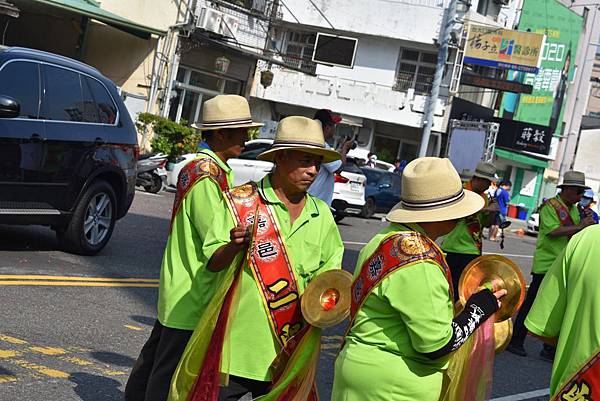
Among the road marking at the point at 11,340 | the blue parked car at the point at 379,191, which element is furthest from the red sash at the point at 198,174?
the blue parked car at the point at 379,191

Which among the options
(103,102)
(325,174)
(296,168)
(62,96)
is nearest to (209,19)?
(103,102)

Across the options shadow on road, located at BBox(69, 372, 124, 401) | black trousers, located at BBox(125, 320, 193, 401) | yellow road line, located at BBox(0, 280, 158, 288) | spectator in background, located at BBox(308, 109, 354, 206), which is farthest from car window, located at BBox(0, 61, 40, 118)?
black trousers, located at BBox(125, 320, 193, 401)

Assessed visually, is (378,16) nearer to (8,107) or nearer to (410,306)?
(8,107)

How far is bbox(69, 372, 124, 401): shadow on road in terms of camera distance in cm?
596

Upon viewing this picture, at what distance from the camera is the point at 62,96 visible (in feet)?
33.0

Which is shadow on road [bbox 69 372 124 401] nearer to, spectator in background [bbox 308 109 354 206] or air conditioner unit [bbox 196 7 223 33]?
spectator in background [bbox 308 109 354 206]

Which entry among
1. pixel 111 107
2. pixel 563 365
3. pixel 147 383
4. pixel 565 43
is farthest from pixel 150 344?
pixel 565 43

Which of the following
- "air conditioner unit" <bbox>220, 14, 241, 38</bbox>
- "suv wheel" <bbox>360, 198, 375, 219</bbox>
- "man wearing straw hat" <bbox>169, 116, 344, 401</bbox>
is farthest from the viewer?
"air conditioner unit" <bbox>220, 14, 241, 38</bbox>

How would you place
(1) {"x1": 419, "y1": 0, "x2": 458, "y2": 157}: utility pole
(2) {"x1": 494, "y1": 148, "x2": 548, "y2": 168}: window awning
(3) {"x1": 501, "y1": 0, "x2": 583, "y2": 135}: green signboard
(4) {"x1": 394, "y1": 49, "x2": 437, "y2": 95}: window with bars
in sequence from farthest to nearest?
(3) {"x1": 501, "y1": 0, "x2": 583, "y2": 135}: green signboard < (2) {"x1": 494, "y1": 148, "x2": 548, "y2": 168}: window awning < (4) {"x1": 394, "y1": 49, "x2": 437, "y2": 95}: window with bars < (1) {"x1": 419, "y1": 0, "x2": 458, "y2": 157}: utility pole

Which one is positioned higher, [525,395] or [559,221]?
[559,221]

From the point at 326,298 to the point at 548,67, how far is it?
163ft

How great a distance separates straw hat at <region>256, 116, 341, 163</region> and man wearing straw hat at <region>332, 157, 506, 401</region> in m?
0.70

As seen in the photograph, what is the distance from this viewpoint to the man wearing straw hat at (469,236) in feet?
30.5

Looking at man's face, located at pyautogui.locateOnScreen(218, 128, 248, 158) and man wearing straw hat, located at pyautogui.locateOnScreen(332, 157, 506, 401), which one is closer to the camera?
man wearing straw hat, located at pyautogui.locateOnScreen(332, 157, 506, 401)
